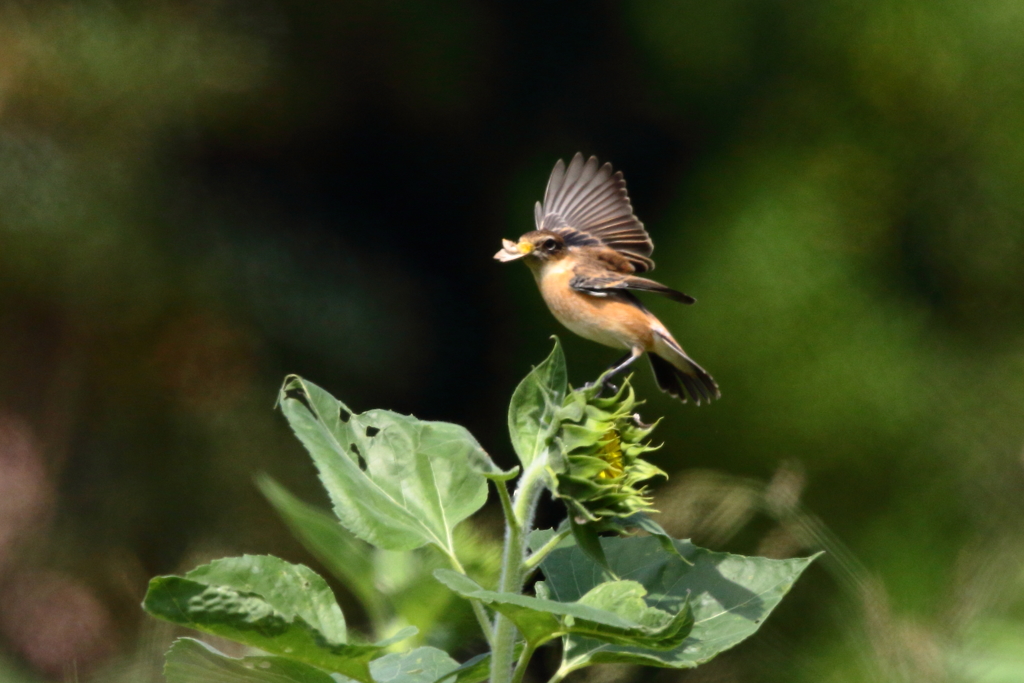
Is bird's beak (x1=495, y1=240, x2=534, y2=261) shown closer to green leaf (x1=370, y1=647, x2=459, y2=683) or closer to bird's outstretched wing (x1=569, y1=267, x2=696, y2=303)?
bird's outstretched wing (x1=569, y1=267, x2=696, y2=303)

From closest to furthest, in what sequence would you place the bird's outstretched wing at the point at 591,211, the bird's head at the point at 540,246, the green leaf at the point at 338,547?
the green leaf at the point at 338,547
the bird's head at the point at 540,246
the bird's outstretched wing at the point at 591,211

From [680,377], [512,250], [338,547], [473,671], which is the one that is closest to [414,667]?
[473,671]

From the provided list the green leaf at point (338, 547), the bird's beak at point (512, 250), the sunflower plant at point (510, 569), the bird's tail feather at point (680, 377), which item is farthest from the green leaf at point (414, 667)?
the bird's tail feather at point (680, 377)

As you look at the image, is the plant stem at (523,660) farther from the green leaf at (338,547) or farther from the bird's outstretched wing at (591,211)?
the bird's outstretched wing at (591,211)

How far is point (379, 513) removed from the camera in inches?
16.0

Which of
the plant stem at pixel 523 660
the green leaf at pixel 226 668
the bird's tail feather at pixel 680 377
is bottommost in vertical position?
the plant stem at pixel 523 660

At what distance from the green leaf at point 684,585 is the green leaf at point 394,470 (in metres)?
0.05

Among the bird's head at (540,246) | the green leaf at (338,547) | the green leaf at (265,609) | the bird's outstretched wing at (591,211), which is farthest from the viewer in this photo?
the bird's outstretched wing at (591,211)

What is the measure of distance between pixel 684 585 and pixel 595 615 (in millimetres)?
102

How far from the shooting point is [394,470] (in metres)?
0.43

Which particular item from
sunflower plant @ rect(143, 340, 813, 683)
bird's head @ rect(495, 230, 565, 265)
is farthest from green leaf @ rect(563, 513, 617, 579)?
bird's head @ rect(495, 230, 565, 265)

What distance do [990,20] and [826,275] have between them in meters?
0.49

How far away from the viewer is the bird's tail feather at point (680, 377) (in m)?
0.84

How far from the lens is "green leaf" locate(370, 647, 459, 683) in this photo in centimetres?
41
